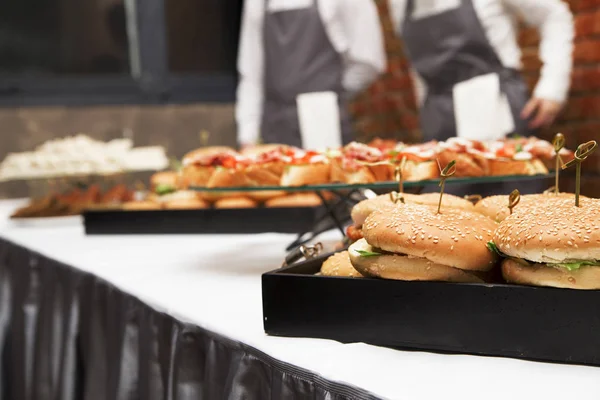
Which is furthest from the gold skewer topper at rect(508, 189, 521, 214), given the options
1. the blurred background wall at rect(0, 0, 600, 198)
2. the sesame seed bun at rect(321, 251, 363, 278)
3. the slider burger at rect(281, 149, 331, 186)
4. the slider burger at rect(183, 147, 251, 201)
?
the blurred background wall at rect(0, 0, 600, 198)

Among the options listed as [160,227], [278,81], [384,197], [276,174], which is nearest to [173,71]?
[278,81]

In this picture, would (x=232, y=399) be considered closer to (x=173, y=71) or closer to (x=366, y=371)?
(x=366, y=371)

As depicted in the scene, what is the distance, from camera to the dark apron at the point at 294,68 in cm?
382

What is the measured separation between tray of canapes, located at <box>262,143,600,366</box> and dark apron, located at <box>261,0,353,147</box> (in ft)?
9.36

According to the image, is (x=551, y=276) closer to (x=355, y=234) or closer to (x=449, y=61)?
(x=355, y=234)

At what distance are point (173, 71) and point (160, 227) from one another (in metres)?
3.17

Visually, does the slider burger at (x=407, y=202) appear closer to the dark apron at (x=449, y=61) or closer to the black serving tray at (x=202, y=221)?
the black serving tray at (x=202, y=221)

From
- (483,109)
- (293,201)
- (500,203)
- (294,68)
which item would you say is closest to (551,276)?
(500,203)

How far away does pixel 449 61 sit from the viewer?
3188 mm

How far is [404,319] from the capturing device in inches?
35.3

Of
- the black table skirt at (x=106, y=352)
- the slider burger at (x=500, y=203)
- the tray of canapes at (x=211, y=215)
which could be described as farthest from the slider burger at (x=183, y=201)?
the slider burger at (x=500, y=203)

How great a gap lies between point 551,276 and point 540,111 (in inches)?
88.9

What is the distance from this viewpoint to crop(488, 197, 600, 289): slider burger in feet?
2.59

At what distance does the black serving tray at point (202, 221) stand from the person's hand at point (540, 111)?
1331mm
